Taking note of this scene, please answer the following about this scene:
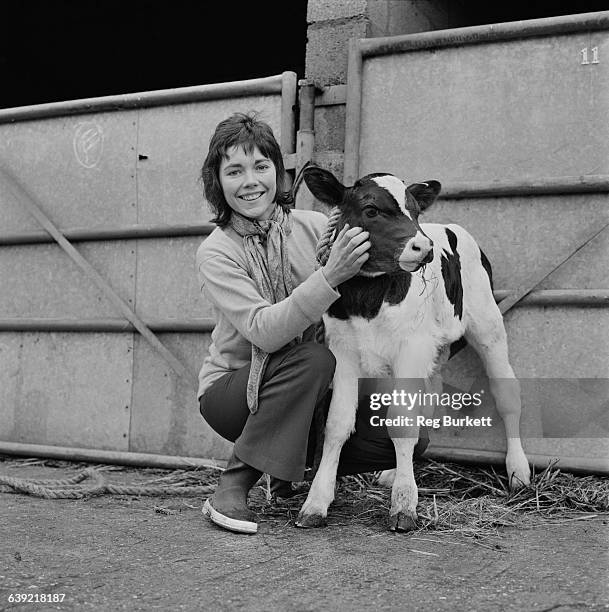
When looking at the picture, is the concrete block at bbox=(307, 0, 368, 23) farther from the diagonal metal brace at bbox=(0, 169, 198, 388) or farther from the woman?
the diagonal metal brace at bbox=(0, 169, 198, 388)

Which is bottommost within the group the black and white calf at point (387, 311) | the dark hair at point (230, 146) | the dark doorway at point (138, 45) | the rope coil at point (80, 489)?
the rope coil at point (80, 489)

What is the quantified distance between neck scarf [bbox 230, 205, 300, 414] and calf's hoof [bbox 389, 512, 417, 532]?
0.72 m

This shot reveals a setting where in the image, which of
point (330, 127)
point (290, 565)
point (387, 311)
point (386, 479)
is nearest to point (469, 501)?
point (386, 479)

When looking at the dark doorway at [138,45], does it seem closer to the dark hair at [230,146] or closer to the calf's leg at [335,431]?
the dark hair at [230,146]

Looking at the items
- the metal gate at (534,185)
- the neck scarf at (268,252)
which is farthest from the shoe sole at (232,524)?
the metal gate at (534,185)

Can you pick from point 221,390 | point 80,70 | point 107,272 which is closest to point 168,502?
point 221,390

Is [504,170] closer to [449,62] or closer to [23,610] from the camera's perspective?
[449,62]

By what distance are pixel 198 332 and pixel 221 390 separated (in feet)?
4.17

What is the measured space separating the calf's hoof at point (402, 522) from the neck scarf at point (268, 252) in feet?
2.36

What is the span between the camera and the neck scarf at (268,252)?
289 centimetres

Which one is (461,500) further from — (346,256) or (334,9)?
(334,9)

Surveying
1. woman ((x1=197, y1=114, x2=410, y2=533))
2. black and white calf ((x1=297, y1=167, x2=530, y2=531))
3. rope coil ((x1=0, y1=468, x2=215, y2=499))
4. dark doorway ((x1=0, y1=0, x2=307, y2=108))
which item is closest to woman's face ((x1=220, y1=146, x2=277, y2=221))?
woman ((x1=197, y1=114, x2=410, y2=533))

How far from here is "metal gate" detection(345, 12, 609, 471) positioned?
11.5 feet

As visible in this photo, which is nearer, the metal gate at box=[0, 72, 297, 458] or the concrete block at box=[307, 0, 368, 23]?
the concrete block at box=[307, 0, 368, 23]
